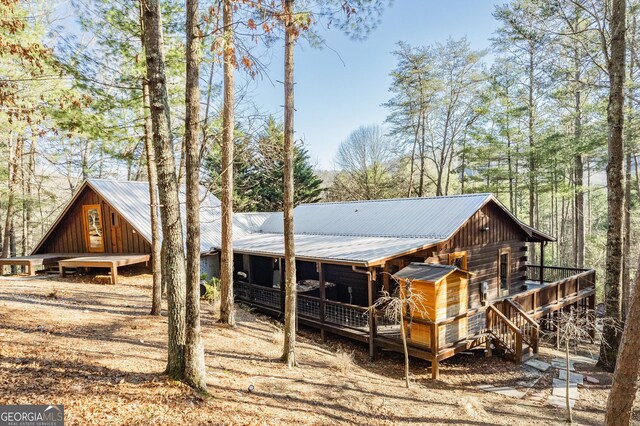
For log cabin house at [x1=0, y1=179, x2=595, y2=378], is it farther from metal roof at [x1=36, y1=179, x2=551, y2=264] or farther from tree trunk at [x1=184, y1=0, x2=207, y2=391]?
tree trunk at [x1=184, y1=0, x2=207, y2=391]

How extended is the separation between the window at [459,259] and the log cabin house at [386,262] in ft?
0.17

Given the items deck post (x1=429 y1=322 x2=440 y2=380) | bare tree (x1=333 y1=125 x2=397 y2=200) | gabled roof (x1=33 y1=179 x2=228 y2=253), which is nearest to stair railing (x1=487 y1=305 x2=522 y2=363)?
deck post (x1=429 y1=322 x2=440 y2=380)

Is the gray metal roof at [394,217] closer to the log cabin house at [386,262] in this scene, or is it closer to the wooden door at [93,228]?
the log cabin house at [386,262]

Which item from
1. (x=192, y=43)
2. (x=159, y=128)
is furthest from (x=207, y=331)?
(x=192, y=43)

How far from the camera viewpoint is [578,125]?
64.4 ft

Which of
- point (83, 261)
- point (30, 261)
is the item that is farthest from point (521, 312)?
point (30, 261)

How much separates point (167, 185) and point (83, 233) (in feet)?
42.7

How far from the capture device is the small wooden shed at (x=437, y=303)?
28.2 ft

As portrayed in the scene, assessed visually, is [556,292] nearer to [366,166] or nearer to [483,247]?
[483,247]

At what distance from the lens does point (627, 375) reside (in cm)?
530

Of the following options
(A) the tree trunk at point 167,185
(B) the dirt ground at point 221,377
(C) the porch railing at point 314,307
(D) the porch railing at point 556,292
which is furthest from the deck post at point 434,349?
(A) the tree trunk at point 167,185

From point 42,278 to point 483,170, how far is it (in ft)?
82.6

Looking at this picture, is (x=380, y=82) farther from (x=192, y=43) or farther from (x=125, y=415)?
(x=125, y=415)

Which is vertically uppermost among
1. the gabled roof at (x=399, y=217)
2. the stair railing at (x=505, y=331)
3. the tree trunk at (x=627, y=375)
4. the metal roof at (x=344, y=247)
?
the gabled roof at (x=399, y=217)
